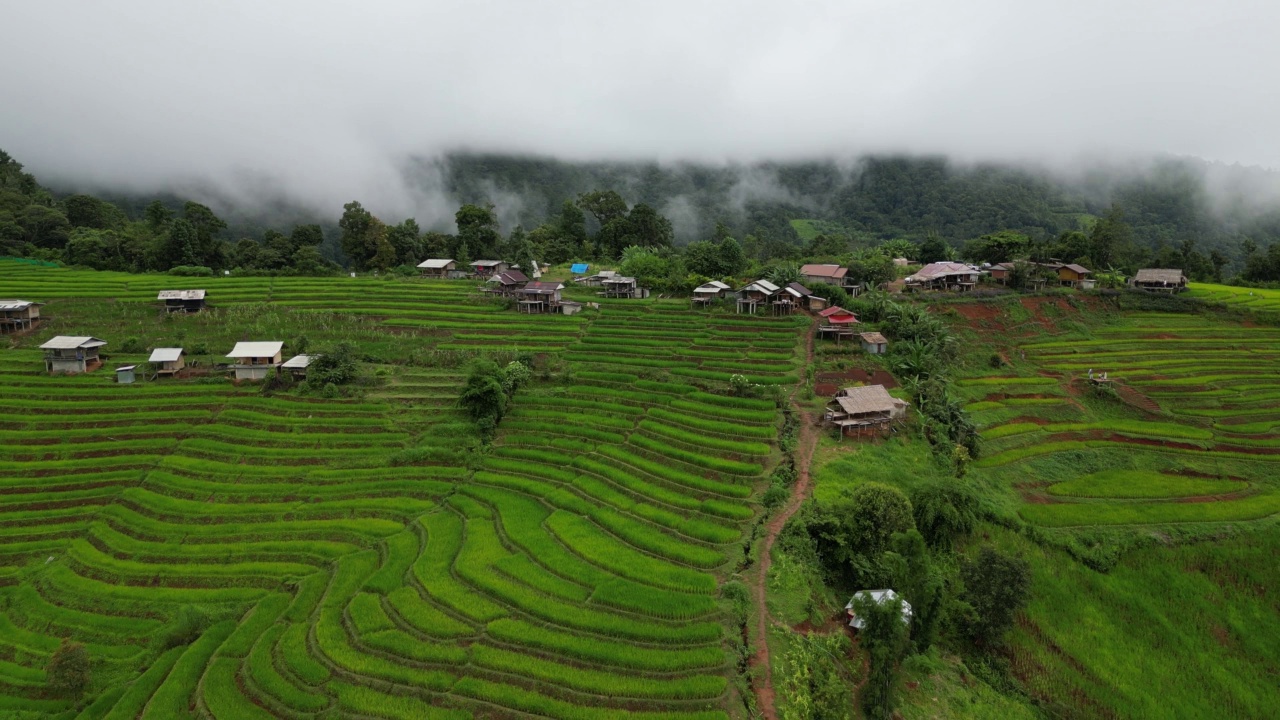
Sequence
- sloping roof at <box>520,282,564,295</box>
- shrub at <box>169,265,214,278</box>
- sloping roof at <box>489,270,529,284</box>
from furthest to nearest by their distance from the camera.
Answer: shrub at <box>169,265,214,278</box> < sloping roof at <box>489,270,529,284</box> < sloping roof at <box>520,282,564,295</box>

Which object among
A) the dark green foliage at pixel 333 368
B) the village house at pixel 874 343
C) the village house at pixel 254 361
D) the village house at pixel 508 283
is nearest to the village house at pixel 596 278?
the village house at pixel 508 283

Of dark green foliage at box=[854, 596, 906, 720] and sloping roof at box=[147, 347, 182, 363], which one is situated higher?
sloping roof at box=[147, 347, 182, 363]

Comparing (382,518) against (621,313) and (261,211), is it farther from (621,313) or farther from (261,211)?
(261,211)

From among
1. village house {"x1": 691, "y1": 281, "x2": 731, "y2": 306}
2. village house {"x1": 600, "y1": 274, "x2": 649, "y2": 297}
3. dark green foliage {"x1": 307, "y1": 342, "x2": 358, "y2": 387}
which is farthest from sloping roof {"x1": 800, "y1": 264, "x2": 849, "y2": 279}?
dark green foliage {"x1": 307, "y1": 342, "x2": 358, "y2": 387}

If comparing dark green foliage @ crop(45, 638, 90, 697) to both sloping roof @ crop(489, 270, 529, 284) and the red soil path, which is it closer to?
the red soil path

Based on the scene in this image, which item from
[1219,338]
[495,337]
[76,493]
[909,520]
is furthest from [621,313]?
[1219,338]

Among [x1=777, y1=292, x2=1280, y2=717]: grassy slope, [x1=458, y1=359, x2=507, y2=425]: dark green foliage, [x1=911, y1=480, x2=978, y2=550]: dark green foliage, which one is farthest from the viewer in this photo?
[x1=458, y1=359, x2=507, y2=425]: dark green foliage

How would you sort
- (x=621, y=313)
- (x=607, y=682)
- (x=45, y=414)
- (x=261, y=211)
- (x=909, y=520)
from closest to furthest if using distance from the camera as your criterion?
(x=607, y=682)
(x=909, y=520)
(x=45, y=414)
(x=621, y=313)
(x=261, y=211)
